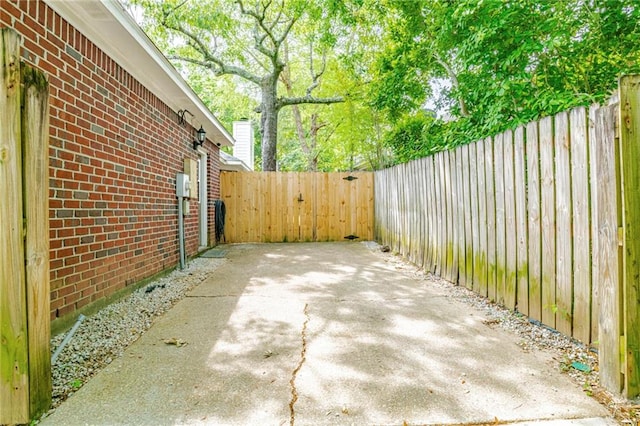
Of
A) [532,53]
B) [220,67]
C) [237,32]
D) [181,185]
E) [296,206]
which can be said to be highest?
[237,32]

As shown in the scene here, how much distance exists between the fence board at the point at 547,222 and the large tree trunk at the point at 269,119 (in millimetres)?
9455

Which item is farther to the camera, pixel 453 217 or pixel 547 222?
pixel 453 217

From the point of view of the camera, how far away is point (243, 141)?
50.8 feet

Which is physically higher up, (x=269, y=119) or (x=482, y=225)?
(x=269, y=119)

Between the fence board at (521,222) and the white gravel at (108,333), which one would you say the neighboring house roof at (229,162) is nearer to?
the white gravel at (108,333)

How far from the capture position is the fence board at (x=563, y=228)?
7.62 ft

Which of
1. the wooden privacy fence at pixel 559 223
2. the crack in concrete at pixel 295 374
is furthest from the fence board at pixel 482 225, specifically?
the crack in concrete at pixel 295 374

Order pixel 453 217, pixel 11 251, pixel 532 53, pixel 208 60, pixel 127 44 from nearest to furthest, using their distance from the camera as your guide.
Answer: pixel 11 251 < pixel 127 44 < pixel 453 217 < pixel 532 53 < pixel 208 60

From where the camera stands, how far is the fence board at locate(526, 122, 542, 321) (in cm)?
263

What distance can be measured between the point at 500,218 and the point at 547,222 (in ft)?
2.00

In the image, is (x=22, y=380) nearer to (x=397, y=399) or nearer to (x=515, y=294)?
(x=397, y=399)

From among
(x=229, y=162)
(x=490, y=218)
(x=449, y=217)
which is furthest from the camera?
(x=229, y=162)

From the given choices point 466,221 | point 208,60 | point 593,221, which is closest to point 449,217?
point 466,221

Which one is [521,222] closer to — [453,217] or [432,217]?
[453,217]
